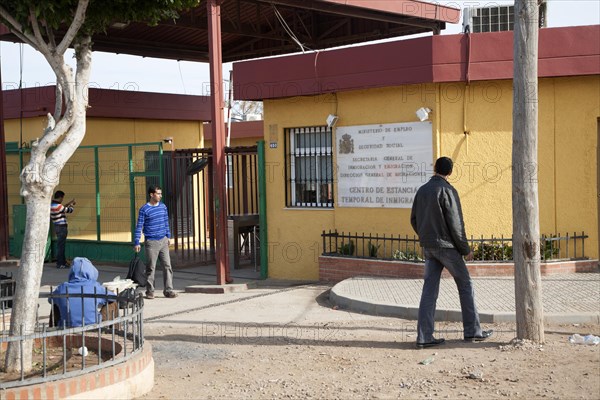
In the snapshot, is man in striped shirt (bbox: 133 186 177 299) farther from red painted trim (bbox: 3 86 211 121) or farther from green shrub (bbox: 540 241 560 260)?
red painted trim (bbox: 3 86 211 121)

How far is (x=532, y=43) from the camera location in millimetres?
7719

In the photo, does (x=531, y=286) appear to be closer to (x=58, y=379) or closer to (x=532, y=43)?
(x=532, y=43)

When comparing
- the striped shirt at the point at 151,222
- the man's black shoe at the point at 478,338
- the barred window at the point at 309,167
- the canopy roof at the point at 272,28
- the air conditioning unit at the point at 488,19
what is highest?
the canopy roof at the point at 272,28

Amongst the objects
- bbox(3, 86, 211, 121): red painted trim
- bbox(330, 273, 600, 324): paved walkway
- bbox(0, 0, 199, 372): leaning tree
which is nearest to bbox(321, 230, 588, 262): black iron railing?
bbox(330, 273, 600, 324): paved walkway

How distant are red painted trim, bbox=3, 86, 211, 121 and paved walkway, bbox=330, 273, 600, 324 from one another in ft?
30.4

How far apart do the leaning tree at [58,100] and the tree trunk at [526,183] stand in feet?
10.9

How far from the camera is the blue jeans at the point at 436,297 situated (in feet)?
26.0

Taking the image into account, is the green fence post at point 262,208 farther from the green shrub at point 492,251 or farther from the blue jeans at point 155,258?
the green shrub at point 492,251

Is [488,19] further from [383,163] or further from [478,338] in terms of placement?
[478,338]

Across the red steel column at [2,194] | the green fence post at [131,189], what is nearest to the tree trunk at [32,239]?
the green fence post at [131,189]

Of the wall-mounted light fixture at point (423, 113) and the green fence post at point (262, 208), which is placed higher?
the wall-mounted light fixture at point (423, 113)

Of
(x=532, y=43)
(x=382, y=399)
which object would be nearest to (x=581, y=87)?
(x=532, y=43)

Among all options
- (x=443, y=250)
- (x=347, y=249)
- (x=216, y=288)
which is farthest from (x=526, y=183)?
(x=216, y=288)

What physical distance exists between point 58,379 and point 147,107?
46.9 ft
